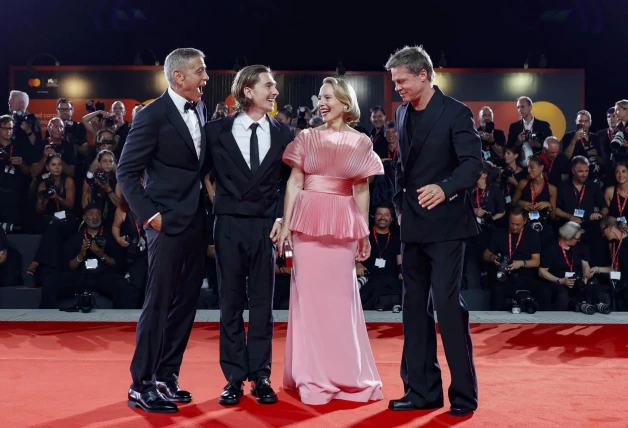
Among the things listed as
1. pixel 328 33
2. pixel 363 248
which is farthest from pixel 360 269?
pixel 328 33

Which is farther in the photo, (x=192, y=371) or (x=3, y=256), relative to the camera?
(x=3, y=256)

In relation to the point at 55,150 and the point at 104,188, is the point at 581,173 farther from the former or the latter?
the point at 55,150

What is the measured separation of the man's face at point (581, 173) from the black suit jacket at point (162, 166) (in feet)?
18.2

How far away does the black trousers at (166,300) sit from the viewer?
338 centimetres

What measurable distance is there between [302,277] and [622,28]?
433 inches

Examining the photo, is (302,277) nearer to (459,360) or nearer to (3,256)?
(459,360)

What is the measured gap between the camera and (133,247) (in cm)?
727

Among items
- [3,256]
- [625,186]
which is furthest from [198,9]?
[625,186]

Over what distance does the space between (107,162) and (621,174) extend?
5306 millimetres

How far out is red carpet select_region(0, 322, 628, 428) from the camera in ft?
10.2

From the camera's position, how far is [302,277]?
369cm

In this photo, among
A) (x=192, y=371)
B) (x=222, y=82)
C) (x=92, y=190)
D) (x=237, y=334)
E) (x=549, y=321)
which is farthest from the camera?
(x=222, y=82)

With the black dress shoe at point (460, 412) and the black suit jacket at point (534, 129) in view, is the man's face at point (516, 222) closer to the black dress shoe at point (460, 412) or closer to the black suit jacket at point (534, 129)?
the black suit jacket at point (534, 129)

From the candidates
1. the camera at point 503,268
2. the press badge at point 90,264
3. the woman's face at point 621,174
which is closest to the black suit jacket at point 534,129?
the woman's face at point 621,174
